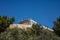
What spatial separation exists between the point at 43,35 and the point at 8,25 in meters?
15.4

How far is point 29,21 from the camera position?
3988 cm

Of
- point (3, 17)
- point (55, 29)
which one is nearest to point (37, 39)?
point (55, 29)

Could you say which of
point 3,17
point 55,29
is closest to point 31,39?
point 55,29

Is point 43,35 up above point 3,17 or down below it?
below

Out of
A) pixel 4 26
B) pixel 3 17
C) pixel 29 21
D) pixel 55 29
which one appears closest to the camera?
pixel 55 29

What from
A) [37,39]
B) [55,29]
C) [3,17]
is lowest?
[37,39]

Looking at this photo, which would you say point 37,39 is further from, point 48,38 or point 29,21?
point 29,21

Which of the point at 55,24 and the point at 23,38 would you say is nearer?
the point at 23,38

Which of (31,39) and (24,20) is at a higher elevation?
(24,20)

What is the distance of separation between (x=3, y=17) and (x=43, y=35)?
1655 centimetres

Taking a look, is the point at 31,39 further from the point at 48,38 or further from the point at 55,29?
the point at 55,29

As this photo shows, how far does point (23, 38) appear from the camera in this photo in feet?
68.3

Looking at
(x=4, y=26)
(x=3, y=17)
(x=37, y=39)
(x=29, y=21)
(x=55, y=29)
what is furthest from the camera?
(x=29, y=21)

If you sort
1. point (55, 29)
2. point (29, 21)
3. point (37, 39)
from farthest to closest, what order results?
point (29, 21) < point (55, 29) < point (37, 39)
